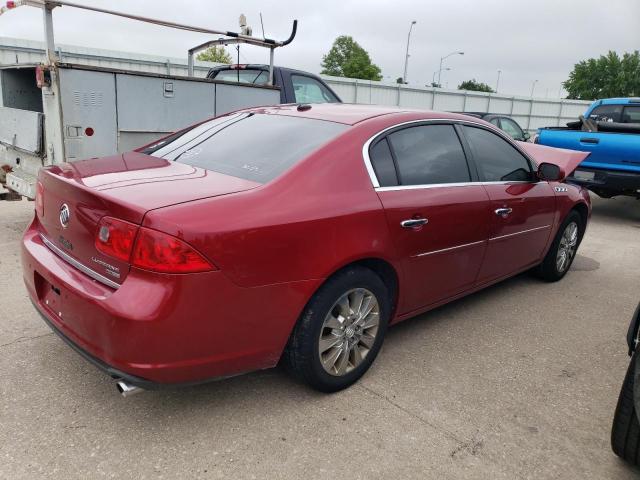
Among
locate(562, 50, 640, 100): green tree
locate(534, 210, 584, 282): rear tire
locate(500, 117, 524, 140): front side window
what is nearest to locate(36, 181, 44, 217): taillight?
locate(534, 210, 584, 282): rear tire

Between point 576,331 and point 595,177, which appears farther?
point 595,177

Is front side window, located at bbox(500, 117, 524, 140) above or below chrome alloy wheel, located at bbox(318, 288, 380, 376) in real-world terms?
above

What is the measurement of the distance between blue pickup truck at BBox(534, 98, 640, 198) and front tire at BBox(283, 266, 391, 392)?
620 cm

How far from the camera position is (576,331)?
13.0 ft

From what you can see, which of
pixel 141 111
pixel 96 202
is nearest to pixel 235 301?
pixel 96 202

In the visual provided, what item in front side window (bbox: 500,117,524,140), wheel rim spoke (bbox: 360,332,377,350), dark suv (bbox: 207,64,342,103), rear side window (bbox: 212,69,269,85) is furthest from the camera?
front side window (bbox: 500,117,524,140)

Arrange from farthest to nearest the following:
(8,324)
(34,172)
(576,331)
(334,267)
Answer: (34,172) < (576,331) < (8,324) < (334,267)

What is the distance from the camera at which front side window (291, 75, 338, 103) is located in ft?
24.7

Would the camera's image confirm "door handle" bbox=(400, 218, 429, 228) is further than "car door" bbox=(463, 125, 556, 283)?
No

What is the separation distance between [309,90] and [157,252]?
6.04 metres

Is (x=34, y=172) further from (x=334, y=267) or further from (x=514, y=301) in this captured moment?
(x=514, y=301)

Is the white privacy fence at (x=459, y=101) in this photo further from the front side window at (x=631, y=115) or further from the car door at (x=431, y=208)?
the car door at (x=431, y=208)

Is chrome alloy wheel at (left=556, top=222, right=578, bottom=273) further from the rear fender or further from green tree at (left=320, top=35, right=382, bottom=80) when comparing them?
green tree at (left=320, top=35, right=382, bottom=80)

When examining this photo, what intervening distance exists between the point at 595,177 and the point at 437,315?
207 inches
